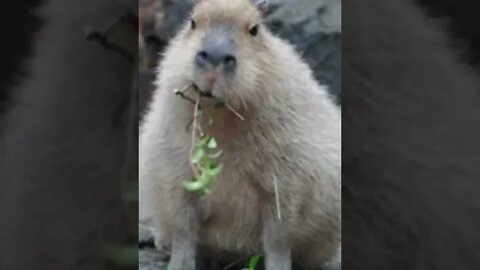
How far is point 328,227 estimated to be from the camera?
6.91 feet

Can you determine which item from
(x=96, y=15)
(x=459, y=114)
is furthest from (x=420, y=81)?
(x=96, y=15)

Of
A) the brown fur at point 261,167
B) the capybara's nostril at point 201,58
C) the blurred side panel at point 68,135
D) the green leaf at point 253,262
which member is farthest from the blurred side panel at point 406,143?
the blurred side panel at point 68,135

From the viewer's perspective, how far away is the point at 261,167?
207cm

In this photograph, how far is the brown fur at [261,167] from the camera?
6.77 feet

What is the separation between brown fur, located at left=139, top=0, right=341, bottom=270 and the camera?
6.77ft

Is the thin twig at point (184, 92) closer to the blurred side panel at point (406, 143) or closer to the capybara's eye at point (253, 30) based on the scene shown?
the capybara's eye at point (253, 30)

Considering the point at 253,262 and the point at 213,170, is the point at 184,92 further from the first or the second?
the point at 253,262

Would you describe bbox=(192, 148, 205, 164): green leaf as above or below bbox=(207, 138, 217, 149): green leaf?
below

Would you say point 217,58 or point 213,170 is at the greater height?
point 217,58

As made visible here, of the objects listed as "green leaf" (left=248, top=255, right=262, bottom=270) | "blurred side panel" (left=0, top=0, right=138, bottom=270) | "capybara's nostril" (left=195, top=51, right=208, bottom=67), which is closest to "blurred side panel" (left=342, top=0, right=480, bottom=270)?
"green leaf" (left=248, top=255, right=262, bottom=270)

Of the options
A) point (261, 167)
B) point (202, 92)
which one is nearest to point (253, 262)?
point (261, 167)

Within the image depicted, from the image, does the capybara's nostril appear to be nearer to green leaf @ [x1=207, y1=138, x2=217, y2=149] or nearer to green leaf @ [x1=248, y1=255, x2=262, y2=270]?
green leaf @ [x1=207, y1=138, x2=217, y2=149]

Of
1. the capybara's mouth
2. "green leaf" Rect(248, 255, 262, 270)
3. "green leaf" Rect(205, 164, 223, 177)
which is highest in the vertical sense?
the capybara's mouth

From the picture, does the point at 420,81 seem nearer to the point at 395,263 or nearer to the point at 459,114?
the point at 459,114
